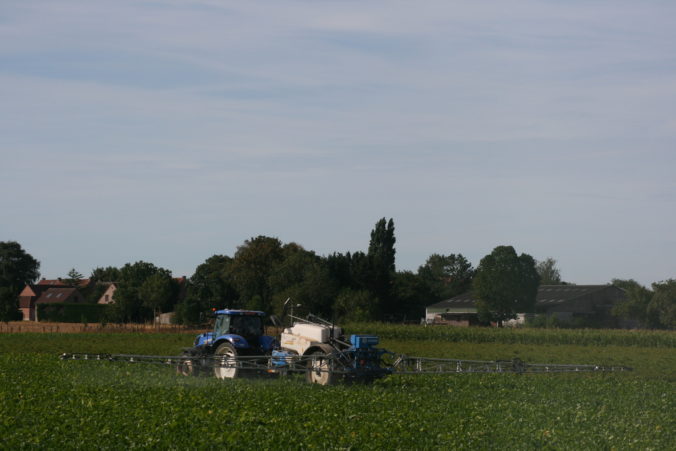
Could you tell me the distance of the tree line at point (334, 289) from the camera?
84.2 meters

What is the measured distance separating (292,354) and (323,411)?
8.36 metres

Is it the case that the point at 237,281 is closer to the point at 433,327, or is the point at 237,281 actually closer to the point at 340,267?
the point at 340,267

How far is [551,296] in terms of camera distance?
10406 centimetres

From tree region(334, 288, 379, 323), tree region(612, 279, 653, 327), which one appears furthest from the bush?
tree region(612, 279, 653, 327)

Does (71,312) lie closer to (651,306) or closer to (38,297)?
(38,297)

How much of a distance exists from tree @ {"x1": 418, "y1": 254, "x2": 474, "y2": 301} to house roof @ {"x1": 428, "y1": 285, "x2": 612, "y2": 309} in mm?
46679

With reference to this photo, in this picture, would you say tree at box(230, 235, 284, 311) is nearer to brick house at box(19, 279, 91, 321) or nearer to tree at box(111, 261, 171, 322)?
tree at box(111, 261, 171, 322)

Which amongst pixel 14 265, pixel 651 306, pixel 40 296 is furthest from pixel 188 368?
pixel 14 265

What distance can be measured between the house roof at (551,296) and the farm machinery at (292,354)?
71.2 metres

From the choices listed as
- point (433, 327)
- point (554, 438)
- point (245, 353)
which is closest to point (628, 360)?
point (433, 327)

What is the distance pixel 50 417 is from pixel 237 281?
92030 millimetres

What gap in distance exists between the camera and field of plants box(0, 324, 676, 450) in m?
16.0

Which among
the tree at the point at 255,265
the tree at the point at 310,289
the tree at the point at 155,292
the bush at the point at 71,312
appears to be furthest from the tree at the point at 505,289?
the bush at the point at 71,312

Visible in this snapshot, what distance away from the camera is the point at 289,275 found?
304 feet
